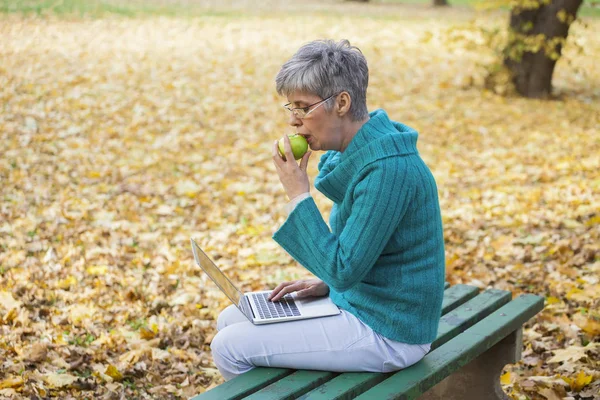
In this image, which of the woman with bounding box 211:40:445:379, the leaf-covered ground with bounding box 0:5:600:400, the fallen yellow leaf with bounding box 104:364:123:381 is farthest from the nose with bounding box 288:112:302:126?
the fallen yellow leaf with bounding box 104:364:123:381

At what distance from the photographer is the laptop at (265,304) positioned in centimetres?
252

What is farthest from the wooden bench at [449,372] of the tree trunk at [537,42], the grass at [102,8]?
the grass at [102,8]

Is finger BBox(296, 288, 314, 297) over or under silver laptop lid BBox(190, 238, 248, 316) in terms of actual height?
under

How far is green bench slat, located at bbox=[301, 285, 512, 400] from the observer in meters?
2.33

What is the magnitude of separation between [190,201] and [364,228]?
4198 mm

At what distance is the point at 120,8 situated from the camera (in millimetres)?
17859

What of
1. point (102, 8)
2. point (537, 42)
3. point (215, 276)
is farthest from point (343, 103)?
point (102, 8)

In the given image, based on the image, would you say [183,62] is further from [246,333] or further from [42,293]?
[246,333]

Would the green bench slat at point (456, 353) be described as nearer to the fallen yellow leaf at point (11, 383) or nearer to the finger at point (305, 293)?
the finger at point (305, 293)

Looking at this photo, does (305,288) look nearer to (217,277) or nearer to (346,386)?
(217,277)

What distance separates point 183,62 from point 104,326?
8476 millimetres

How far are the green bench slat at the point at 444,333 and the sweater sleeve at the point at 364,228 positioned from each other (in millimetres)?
334

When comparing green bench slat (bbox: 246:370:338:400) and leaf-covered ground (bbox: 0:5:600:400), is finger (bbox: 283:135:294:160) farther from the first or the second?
leaf-covered ground (bbox: 0:5:600:400)

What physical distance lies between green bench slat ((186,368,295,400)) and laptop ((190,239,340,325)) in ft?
0.58
